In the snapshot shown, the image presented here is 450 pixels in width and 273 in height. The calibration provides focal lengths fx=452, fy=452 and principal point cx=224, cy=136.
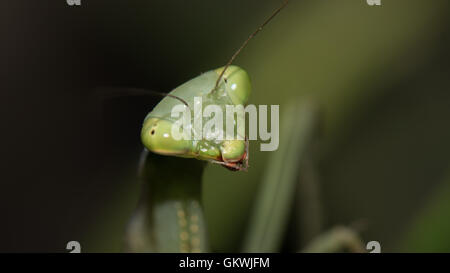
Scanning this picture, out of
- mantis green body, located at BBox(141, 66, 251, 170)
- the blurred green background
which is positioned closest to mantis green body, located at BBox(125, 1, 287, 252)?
mantis green body, located at BBox(141, 66, 251, 170)

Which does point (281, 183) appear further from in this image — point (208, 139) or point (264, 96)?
point (208, 139)

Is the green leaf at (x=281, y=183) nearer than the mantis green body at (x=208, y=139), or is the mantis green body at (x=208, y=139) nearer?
the mantis green body at (x=208, y=139)

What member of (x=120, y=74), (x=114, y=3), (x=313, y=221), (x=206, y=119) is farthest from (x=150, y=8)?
(x=313, y=221)

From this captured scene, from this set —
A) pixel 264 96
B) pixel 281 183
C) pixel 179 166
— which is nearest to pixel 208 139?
pixel 179 166

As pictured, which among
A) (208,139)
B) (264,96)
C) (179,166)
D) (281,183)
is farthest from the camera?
(264,96)

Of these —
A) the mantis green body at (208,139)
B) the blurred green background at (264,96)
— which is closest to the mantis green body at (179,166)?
the mantis green body at (208,139)

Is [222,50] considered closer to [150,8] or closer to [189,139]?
[150,8]

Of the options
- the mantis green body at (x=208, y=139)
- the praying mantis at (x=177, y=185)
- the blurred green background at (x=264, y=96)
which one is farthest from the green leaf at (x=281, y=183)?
the mantis green body at (x=208, y=139)

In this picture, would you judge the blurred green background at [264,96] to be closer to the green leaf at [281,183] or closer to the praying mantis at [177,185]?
the green leaf at [281,183]

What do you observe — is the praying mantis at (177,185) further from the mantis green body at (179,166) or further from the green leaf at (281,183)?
the green leaf at (281,183)

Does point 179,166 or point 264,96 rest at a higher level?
point 264,96
